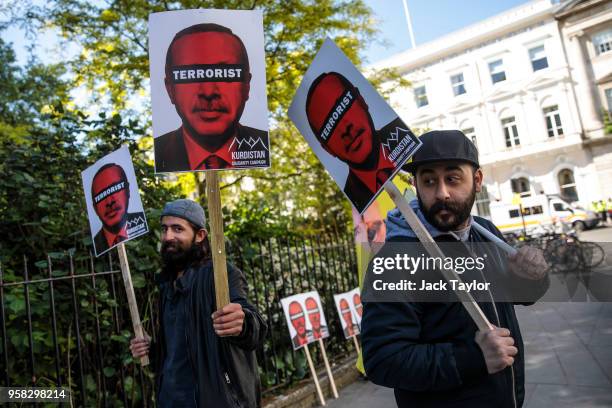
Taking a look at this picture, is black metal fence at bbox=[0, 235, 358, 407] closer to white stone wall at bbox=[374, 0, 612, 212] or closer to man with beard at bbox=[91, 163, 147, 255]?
man with beard at bbox=[91, 163, 147, 255]

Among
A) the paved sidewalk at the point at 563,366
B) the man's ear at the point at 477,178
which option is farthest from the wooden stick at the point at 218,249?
the paved sidewalk at the point at 563,366

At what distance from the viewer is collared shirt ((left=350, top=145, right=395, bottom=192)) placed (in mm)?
1619

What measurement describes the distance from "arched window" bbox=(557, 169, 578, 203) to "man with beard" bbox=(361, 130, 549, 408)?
32925 mm

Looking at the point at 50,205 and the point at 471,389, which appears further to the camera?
the point at 50,205

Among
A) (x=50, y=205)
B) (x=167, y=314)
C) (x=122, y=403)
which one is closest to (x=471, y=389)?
(x=167, y=314)

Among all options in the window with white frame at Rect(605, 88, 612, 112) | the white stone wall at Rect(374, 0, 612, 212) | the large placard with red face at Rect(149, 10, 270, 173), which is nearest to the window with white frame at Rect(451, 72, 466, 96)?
the white stone wall at Rect(374, 0, 612, 212)

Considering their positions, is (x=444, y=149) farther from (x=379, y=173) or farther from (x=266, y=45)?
(x=266, y=45)

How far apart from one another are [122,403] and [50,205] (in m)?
1.85

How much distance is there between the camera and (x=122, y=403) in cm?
361

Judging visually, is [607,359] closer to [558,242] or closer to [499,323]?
[499,323]

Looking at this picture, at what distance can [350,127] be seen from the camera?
175cm

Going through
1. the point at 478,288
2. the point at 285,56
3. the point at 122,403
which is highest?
the point at 285,56

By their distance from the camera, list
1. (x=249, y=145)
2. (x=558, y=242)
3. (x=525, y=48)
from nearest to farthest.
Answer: (x=249, y=145) < (x=558, y=242) < (x=525, y=48)

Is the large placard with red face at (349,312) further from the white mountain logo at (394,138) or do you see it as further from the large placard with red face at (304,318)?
the white mountain logo at (394,138)
